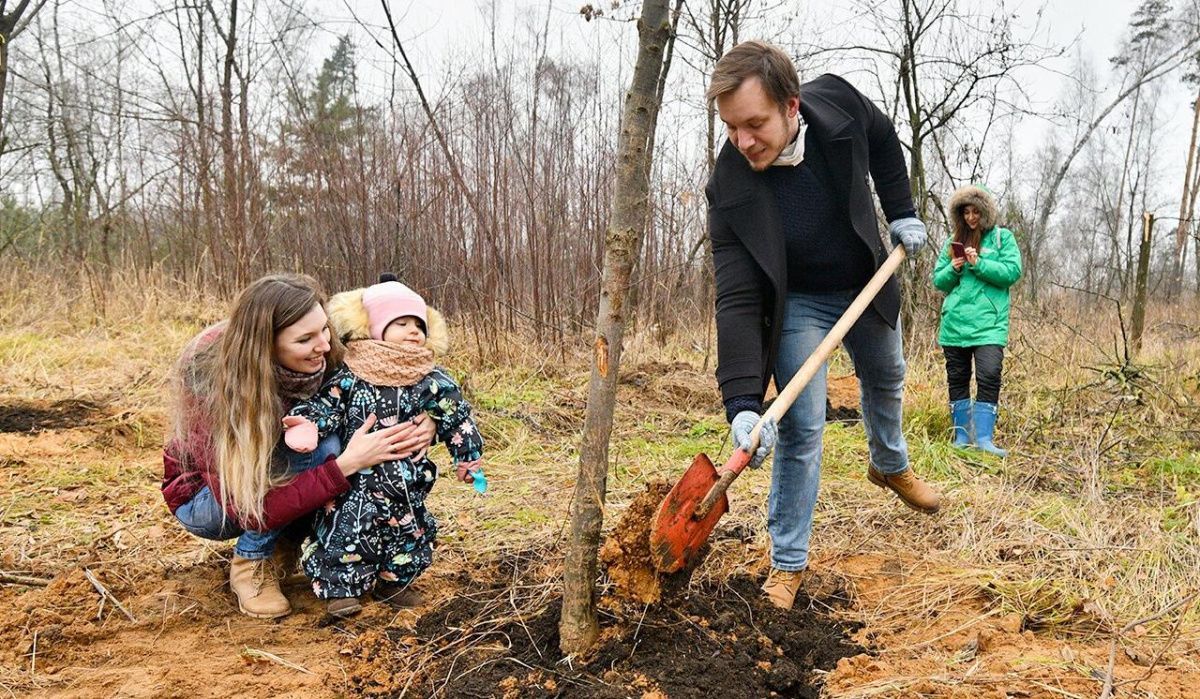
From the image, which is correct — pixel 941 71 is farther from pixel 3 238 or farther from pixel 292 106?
pixel 3 238

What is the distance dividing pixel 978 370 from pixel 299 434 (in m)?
3.95

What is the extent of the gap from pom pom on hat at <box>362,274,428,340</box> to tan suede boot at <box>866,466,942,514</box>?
5.84 ft

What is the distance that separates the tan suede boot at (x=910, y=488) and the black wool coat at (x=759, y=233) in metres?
0.78

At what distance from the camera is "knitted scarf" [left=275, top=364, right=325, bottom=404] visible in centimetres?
261

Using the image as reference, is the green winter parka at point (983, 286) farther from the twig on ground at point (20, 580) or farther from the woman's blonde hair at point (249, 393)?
the twig on ground at point (20, 580)

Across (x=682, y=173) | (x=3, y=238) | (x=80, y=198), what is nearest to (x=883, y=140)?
(x=682, y=173)

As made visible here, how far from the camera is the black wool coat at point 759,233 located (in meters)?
2.30

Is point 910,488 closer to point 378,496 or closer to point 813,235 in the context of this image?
point 813,235

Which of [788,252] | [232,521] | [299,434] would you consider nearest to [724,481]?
[788,252]

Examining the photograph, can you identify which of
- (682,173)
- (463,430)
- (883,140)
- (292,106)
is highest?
(292,106)

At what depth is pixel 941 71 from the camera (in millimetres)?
7293

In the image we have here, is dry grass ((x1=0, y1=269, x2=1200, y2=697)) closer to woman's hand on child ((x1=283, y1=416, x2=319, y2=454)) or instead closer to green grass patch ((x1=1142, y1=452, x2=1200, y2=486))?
green grass patch ((x1=1142, y1=452, x2=1200, y2=486))

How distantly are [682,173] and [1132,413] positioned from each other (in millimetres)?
4455

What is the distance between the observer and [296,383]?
104 inches
